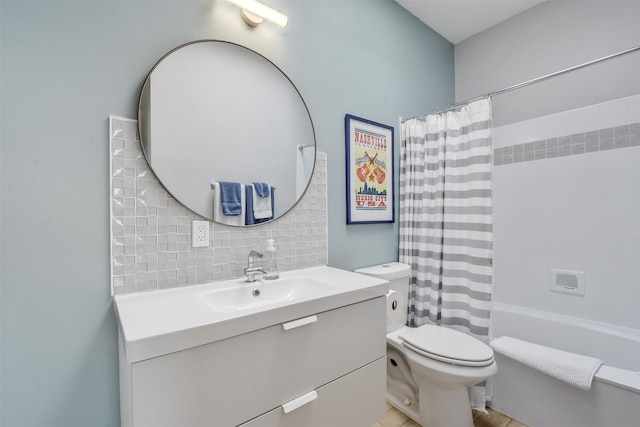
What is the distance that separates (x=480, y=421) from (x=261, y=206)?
5.48 feet

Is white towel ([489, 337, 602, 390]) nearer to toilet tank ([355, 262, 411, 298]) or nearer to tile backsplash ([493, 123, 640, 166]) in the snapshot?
toilet tank ([355, 262, 411, 298])

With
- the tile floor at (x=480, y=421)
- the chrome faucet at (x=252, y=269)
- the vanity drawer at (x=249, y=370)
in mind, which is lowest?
the tile floor at (x=480, y=421)

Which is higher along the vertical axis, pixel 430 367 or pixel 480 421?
pixel 430 367

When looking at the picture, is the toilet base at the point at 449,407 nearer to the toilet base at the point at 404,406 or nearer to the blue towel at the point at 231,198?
the toilet base at the point at 404,406

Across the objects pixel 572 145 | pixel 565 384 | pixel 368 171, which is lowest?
pixel 565 384

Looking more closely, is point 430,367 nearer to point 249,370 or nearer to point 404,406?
point 404,406

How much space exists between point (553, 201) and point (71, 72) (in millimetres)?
2804

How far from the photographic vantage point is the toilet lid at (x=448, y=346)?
1.27 metres

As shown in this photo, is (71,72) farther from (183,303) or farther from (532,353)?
(532,353)

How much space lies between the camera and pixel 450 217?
1.71m

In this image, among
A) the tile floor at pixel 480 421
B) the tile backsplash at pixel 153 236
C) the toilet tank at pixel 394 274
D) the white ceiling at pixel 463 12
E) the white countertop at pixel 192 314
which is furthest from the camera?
the white ceiling at pixel 463 12

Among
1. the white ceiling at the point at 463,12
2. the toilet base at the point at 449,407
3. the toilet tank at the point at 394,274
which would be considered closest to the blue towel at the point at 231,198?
the toilet tank at the point at 394,274

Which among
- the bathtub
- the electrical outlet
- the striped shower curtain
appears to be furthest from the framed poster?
the bathtub

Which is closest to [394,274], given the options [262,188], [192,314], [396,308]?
[396,308]
